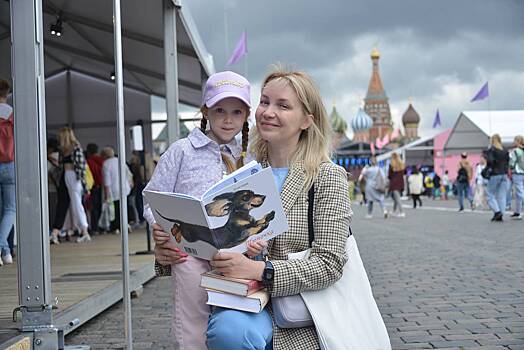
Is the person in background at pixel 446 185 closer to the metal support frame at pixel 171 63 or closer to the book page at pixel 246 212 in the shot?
the metal support frame at pixel 171 63

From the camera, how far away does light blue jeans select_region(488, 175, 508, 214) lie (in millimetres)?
16031

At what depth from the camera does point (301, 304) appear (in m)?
2.60

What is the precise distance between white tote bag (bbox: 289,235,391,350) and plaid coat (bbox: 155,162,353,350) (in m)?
0.04

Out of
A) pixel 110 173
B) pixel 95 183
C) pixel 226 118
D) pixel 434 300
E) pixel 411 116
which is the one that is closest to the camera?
pixel 226 118

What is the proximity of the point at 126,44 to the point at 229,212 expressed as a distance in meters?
9.75

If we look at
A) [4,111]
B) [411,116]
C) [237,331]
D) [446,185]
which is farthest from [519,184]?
[411,116]

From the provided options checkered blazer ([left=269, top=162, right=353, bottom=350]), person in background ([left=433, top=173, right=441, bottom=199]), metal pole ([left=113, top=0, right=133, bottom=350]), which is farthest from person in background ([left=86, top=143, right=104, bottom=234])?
person in background ([left=433, top=173, right=441, bottom=199])

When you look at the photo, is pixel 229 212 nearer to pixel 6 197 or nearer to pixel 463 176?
pixel 6 197

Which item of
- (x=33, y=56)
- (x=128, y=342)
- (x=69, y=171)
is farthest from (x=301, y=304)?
(x=69, y=171)

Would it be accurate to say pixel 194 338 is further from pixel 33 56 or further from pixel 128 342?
pixel 33 56

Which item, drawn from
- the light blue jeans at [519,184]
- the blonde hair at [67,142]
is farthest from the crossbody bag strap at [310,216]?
the light blue jeans at [519,184]

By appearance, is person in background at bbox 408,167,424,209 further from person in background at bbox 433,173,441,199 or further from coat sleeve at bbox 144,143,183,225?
coat sleeve at bbox 144,143,183,225

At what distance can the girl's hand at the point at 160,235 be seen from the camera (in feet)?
9.09

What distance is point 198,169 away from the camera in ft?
9.96
